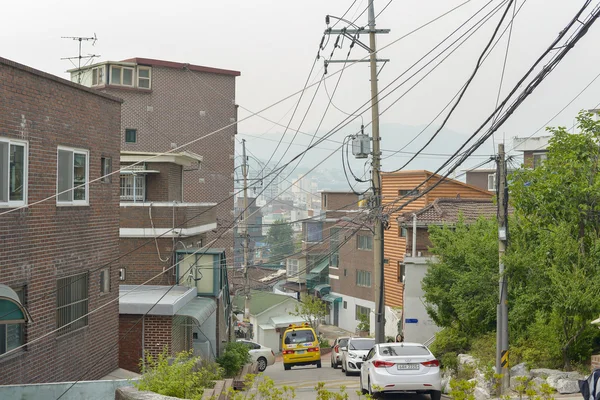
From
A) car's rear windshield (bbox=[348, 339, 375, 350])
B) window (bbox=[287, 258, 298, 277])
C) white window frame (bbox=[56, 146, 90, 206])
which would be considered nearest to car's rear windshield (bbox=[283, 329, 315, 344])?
car's rear windshield (bbox=[348, 339, 375, 350])

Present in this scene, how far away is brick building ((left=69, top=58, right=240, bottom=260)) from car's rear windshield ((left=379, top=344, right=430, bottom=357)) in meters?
32.2

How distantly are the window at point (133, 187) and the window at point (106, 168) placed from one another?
895 centimetres

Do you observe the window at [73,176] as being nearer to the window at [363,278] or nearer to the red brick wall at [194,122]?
the red brick wall at [194,122]

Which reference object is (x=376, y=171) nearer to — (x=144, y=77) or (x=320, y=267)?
(x=144, y=77)

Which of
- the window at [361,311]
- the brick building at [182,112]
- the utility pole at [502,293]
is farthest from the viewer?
the window at [361,311]

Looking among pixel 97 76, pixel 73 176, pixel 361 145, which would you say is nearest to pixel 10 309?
pixel 73 176

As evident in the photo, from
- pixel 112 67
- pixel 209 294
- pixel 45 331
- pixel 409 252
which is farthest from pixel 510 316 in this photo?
pixel 112 67

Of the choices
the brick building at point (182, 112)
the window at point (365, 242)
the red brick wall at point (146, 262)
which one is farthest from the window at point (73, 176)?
the window at point (365, 242)

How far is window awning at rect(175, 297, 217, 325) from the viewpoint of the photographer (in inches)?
835

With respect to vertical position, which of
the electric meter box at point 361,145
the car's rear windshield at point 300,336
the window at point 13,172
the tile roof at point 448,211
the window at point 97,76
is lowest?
the car's rear windshield at point 300,336

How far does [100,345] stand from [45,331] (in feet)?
9.92

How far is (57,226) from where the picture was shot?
15094 millimetres

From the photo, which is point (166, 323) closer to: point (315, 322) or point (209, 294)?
point (209, 294)

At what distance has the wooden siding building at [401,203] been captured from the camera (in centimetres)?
4612
